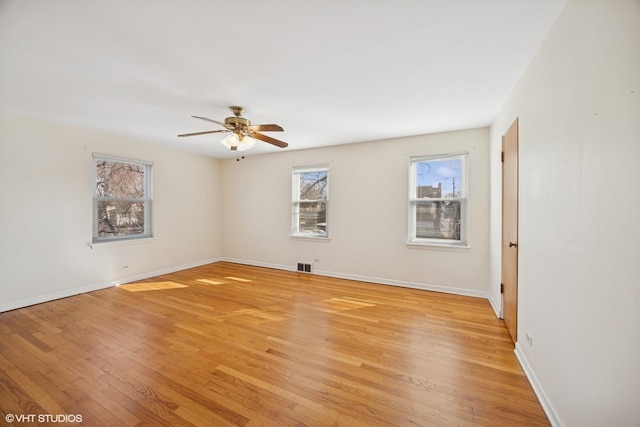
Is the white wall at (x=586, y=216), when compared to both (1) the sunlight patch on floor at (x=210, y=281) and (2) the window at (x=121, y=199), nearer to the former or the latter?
(1) the sunlight patch on floor at (x=210, y=281)

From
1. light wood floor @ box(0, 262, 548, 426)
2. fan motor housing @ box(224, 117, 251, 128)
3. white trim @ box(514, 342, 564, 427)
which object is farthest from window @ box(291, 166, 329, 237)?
white trim @ box(514, 342, 564, 427)

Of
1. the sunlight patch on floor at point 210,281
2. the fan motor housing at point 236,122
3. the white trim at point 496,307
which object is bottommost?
the sunlight patch on floor at point 210,281

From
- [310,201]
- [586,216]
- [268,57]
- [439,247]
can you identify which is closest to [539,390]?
[586,216]

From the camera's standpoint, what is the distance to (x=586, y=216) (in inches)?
48.8

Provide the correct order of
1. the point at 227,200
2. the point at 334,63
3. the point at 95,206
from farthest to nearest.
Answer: the point at 227,200, the point at 95,206, the point at 334,63

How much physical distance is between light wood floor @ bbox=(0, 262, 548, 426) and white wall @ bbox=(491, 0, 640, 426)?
550mm

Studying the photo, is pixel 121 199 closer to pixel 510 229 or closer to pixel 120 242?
pixel 120 242

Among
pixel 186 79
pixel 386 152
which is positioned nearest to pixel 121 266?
pixel 186 79

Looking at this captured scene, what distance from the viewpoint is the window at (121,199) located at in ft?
13.4

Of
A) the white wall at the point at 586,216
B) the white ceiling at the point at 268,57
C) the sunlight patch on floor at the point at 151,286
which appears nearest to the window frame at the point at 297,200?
the white ceiling at the point at 268,57

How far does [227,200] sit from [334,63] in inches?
186

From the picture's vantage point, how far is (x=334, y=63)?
2.06 meters

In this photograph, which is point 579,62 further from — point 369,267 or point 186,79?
point 369,267

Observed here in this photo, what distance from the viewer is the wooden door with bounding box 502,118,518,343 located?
2.35m
